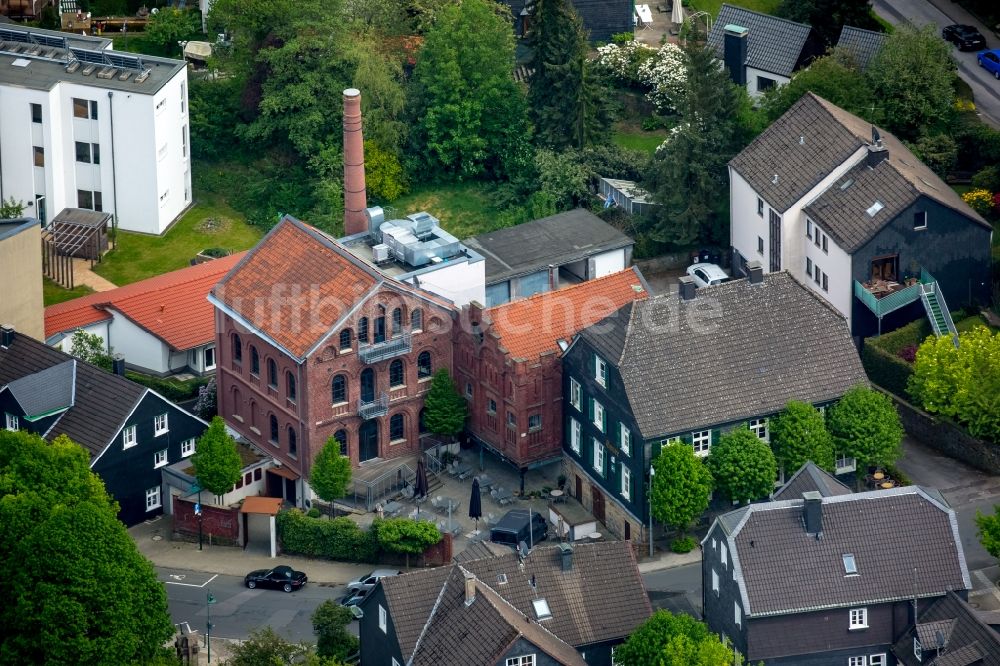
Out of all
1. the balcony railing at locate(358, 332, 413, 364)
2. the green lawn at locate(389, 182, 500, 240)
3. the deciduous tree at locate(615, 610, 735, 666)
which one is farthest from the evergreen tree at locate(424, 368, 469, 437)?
the deciduous tree at locate(615, 610, 735, 666)

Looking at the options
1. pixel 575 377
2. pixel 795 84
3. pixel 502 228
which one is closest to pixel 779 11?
pixel 795 84

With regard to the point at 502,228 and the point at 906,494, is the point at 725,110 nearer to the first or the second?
the point at 502,228

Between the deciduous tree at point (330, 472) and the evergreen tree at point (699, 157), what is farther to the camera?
the evergreen tree at point (699, 157)

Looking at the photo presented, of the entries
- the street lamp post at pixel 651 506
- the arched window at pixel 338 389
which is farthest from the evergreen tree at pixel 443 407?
the street lamp post at pixel 651 506

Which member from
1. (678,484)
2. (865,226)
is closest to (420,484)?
(678,484)

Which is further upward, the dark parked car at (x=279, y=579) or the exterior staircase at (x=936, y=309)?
the exterior staircase at (x=936, y=309)

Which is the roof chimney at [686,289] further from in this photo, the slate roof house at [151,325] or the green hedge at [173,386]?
the green hedge at [173,386]

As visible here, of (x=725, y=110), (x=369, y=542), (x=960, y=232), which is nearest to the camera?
(x=369, y=542)
